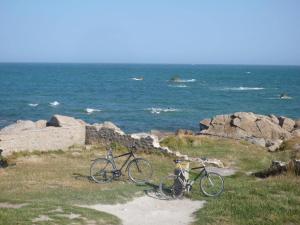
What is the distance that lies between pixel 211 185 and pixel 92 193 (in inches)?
157

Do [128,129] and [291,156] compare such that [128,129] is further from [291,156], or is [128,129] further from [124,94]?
[124,94]

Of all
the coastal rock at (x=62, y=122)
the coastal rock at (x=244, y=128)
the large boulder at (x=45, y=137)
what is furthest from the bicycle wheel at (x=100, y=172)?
the coastal rock at (x=244, y=128)

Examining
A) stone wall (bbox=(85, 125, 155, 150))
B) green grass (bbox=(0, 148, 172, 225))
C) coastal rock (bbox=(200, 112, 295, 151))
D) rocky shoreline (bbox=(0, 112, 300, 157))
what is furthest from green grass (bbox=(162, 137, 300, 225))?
coastal rock (bbox=(200, 112, 295, 151))

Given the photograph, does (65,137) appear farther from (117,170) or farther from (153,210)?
(153,210)

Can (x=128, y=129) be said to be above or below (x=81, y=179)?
below

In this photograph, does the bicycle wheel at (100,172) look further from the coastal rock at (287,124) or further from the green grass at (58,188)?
the coastal rock at (287,124)

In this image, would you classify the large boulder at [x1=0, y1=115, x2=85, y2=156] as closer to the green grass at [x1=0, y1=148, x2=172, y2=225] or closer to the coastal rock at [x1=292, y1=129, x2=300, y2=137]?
the green grass at [x1=0, y1=148, x2=172, y2=225]

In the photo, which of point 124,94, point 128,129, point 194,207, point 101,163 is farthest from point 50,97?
point 194,207

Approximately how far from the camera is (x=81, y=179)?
1764 cm

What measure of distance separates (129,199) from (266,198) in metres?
4.27

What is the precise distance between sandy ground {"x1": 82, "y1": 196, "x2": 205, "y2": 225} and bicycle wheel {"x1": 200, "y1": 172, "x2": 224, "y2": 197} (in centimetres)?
82

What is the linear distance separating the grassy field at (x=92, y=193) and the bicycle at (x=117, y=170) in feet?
1.26

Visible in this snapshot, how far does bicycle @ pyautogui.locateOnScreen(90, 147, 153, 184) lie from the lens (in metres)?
17.3

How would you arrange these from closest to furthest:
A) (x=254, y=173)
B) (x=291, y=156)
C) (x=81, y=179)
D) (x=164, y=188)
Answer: (x=164, y=188), (x=81, y=179), (x=254, y=173), (x=291, y=156)
